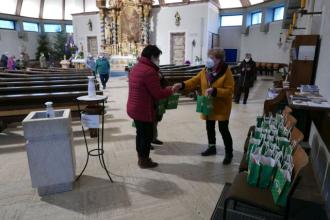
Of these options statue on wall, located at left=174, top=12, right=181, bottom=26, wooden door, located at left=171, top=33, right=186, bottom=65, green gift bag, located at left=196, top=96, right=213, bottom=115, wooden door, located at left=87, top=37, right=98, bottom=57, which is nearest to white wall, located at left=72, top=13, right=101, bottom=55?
wooden door, located at left=87, top=37, right=98, bottom=57

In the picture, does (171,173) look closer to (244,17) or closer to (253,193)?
(253,193)

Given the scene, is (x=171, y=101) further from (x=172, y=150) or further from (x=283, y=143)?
(x=283, y=143)

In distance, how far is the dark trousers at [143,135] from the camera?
261 cm

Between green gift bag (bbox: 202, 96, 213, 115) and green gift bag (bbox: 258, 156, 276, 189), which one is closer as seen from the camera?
green gift bag (bbox: 258, 156, 276, 189)

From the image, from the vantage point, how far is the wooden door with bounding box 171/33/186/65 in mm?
14547

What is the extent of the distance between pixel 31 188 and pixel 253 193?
212cm

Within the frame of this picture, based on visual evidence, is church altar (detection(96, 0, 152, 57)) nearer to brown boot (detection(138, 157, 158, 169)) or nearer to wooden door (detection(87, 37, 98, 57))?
wooden door (detection(87, 37, 98, 57))

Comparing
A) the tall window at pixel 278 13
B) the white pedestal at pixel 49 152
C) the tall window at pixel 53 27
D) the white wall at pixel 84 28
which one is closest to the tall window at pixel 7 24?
the tall window at pixel 53 27

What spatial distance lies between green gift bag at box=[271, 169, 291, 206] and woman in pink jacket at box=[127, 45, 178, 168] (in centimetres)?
137

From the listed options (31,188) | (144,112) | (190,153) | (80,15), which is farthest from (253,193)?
(80,15)

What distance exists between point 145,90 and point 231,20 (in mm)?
14980

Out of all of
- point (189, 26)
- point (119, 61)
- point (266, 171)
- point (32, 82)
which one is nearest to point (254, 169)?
point (266, 171)

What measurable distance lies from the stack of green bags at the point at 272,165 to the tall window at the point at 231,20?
49.9 ft

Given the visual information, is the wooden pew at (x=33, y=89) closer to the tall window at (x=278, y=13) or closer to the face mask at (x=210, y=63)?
the face mask at (x=210, y=63)
